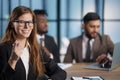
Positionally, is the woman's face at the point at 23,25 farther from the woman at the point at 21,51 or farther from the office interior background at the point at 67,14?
the office interior background at the point at 67,14

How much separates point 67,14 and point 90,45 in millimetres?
1664

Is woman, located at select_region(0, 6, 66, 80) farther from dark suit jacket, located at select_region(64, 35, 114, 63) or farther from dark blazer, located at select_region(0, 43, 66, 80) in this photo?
dark suit jacket, located at select_region(64, 35, 114, 63)

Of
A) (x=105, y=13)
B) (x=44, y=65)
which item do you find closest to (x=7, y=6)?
(x=105, y=13)

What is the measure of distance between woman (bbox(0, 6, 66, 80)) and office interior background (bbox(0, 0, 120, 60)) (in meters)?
2.67

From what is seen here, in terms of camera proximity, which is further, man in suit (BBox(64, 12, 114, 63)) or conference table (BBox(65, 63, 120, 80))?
man in suit (BBox(64, 12, 114, 63))

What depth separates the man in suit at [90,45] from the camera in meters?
3.49

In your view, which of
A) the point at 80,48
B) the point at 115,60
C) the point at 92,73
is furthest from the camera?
the point at 80,48

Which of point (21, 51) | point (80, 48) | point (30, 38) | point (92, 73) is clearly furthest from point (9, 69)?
point (80, 48)

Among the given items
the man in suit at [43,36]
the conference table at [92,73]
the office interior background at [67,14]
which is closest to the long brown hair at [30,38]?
the conference table at [92,73]

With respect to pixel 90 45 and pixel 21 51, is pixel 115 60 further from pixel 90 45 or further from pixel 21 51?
pixel 21 51

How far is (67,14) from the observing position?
5125 millimetres

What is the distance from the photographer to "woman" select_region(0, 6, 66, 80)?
203cm

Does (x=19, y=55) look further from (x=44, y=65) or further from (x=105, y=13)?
(x=105, y=13)

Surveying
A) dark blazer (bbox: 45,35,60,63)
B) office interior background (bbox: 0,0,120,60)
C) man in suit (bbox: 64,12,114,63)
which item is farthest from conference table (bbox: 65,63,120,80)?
office interior background (bbox: 0,0,120,60)
